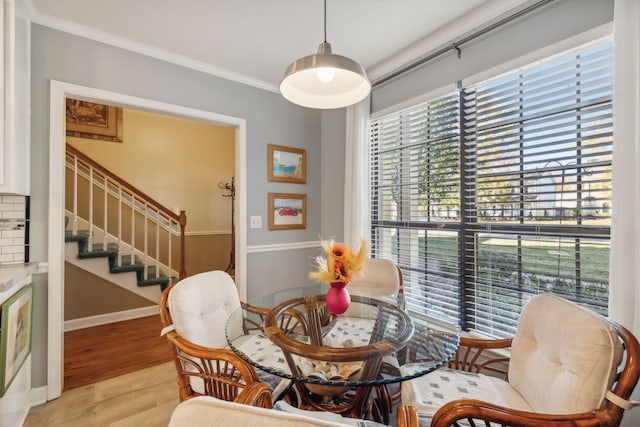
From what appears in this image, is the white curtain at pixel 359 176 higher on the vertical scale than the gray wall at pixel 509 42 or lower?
lower

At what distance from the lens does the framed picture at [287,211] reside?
3.10 metres

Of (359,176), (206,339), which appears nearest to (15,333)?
(206,339)

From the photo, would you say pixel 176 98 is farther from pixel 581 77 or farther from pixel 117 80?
pixel 581 77

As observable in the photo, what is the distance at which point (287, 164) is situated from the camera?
3.20 metres

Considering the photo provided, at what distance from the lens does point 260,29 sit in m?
2.16

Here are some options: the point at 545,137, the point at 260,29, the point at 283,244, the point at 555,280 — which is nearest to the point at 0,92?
the point at 260,29

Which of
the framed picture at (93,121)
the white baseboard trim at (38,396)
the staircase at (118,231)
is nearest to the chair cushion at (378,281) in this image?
the white baseboard trim at (38,396)

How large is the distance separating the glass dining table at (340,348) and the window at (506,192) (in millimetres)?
693

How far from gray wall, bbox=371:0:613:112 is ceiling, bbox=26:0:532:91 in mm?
114

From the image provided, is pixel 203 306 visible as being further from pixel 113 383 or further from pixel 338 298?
pixel 113 383

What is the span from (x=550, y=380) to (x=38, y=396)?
299 centimetres

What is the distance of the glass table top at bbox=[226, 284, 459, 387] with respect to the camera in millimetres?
1120

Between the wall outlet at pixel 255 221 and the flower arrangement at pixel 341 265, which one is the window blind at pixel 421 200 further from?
the wall outlet at pixel 255 221

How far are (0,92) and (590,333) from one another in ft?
9.74
